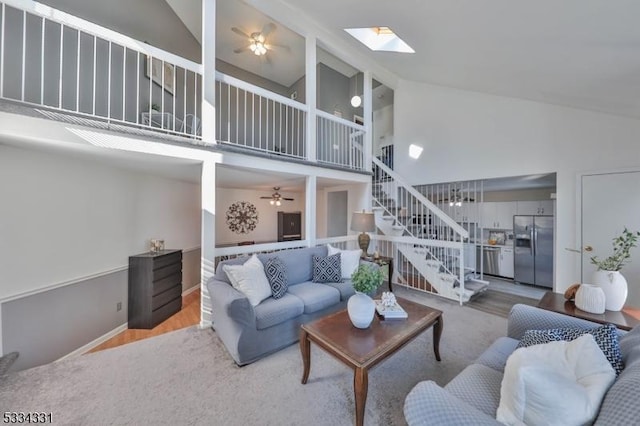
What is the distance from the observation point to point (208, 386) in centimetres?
195

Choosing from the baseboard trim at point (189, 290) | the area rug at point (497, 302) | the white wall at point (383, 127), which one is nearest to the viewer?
the area rug at point (497, 302)

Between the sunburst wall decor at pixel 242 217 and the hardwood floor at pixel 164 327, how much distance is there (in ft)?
7.33

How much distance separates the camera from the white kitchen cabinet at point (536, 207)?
199 inches

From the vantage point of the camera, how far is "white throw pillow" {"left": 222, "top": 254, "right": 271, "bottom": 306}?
2.46 m

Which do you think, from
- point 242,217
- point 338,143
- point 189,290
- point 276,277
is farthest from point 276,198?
point 276,277

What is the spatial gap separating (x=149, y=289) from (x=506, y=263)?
6.96m

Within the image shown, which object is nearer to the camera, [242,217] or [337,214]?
[242,217]

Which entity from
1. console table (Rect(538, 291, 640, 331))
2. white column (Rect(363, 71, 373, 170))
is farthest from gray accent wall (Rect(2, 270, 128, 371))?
console table (Rect(538, 291, 640, 331))

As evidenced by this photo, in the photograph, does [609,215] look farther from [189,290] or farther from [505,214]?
[189,290]

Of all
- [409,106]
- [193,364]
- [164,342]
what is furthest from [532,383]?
[409,106]

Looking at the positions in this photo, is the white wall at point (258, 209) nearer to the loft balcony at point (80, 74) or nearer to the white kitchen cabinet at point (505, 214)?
the loft balcony at point (80, 74)

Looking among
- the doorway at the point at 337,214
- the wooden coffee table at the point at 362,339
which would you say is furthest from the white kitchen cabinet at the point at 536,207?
the wooden coffee table at the point at 362,339

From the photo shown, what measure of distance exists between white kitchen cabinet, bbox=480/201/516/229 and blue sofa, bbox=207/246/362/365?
4.66 meters

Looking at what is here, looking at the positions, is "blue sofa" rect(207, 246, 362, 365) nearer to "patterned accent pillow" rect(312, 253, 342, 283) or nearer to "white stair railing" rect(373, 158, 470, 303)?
"patterned accent pillow" rect(312, 253, 342, 283)
